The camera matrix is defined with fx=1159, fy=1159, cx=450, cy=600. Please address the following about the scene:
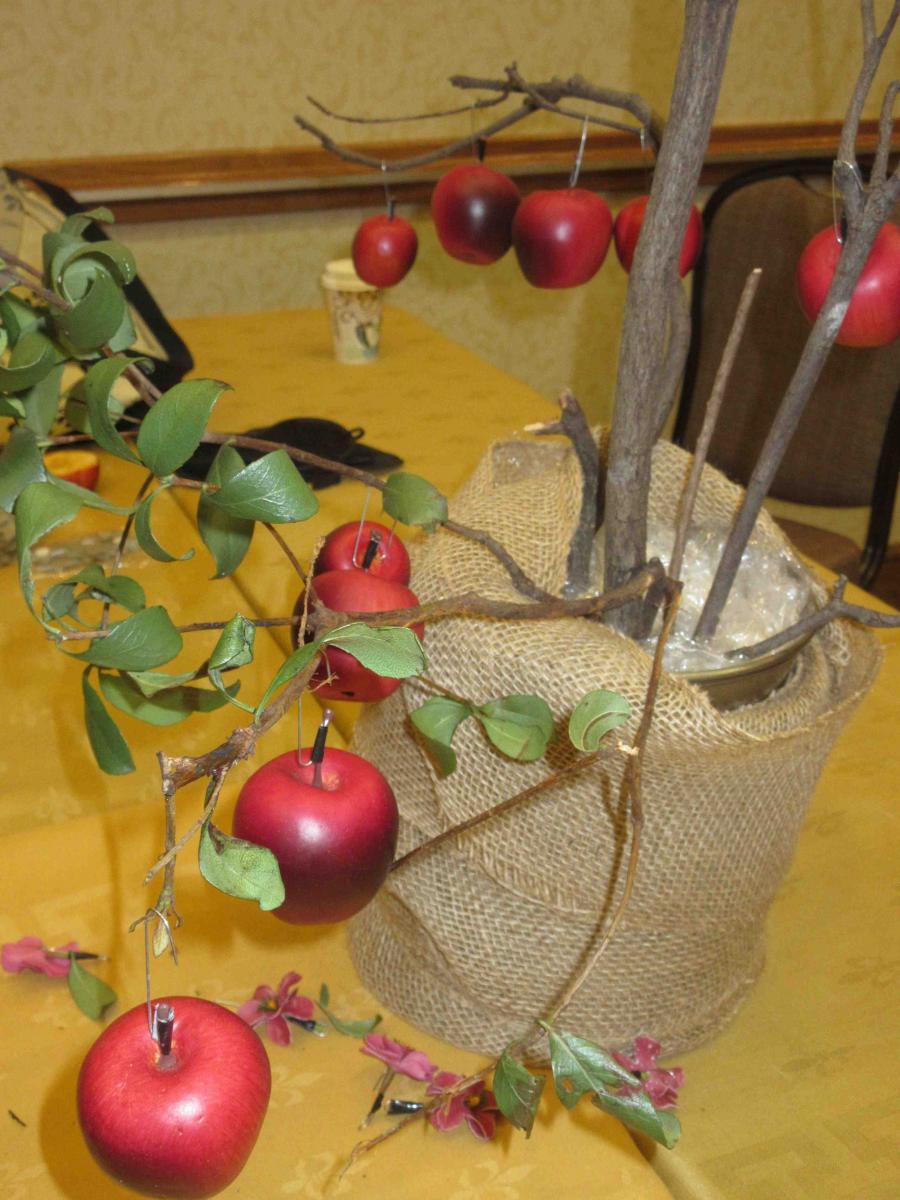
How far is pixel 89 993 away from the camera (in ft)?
1.82

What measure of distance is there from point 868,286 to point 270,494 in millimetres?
312

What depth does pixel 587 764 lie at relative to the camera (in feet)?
1.46

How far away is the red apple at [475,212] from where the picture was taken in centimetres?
75

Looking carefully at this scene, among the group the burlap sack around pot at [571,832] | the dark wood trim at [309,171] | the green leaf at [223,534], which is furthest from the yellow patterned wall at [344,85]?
the green leaf at [223,534]

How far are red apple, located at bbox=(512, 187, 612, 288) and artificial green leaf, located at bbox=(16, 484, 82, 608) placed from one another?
0.44 metres

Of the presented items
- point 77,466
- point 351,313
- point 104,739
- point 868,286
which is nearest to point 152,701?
point 104,739

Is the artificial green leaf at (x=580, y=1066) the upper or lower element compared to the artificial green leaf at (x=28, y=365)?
lower

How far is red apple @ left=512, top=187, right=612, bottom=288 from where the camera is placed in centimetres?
70

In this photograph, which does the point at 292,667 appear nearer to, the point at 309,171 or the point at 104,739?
the point at 104,739

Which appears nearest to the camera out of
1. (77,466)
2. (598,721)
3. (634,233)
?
(598,721)

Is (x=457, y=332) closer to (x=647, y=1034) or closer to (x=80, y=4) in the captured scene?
(x=80, y=4)

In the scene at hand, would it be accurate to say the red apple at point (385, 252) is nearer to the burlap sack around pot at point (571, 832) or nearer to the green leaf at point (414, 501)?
the burlap sack around pot at point (571, 832)

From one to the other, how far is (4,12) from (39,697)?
157 cm

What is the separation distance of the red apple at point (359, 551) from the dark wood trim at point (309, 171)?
5.86ft
